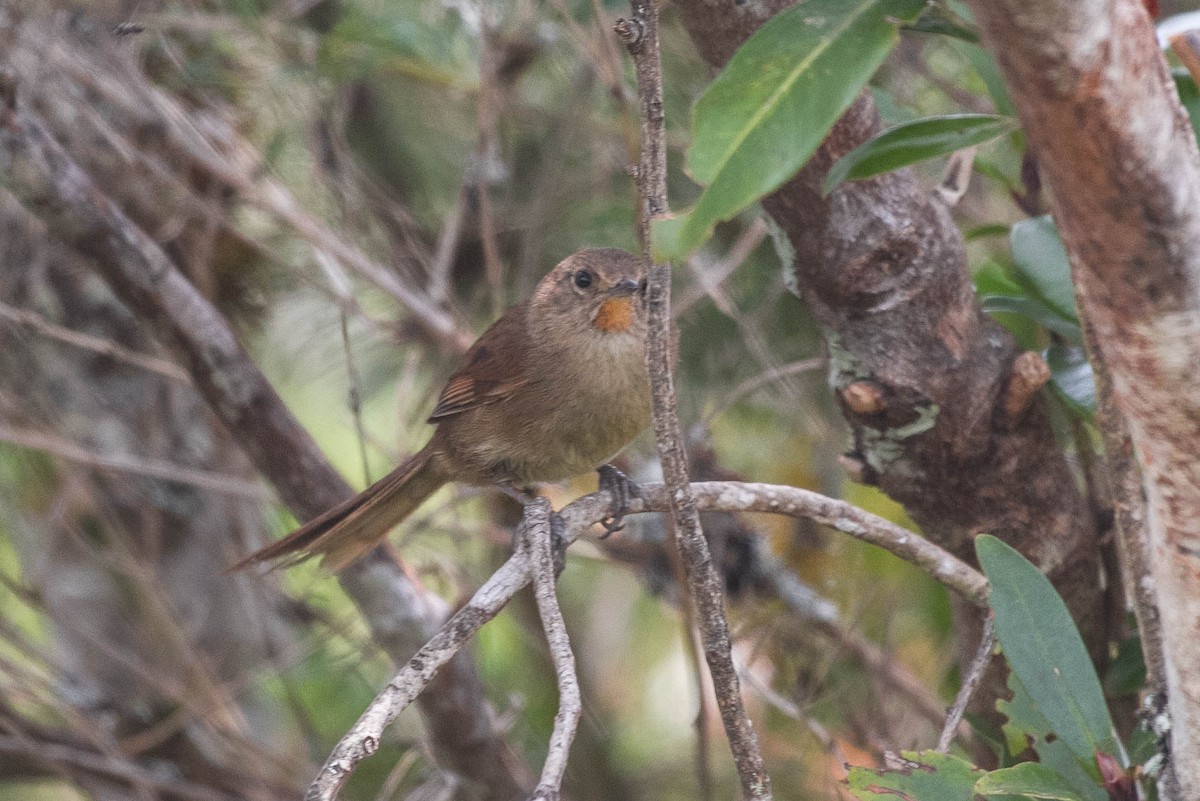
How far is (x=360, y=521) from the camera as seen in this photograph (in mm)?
2943

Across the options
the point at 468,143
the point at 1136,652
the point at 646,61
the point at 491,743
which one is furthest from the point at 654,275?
the point at 468,143

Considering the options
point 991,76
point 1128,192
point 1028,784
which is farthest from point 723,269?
point 1128,192

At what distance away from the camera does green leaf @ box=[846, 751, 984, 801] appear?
1.71 metres

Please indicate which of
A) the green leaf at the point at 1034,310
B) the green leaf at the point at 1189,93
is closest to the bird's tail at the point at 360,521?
the green leaf at the point at 1034,310

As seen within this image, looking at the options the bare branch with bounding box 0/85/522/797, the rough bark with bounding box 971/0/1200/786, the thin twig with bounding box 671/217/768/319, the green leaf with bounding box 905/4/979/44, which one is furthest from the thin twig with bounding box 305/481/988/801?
the thin twig with bounding box 671/217/768/319

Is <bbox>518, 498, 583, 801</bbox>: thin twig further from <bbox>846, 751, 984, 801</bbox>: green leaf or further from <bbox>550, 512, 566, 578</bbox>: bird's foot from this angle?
<bbox>846, 751, 984, 801</bbox>: green leaf

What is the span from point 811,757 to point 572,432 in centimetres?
143

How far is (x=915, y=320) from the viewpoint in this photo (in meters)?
2.21

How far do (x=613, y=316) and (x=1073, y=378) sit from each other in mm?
1131

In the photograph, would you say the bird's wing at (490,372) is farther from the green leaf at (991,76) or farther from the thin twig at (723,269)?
the green leaf at (991,76)

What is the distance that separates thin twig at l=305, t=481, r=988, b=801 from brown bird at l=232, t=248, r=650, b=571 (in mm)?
634

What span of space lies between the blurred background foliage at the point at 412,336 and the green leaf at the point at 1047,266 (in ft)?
3.24

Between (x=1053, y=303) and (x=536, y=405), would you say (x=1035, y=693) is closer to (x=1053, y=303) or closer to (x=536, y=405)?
(x=1053, y=303)

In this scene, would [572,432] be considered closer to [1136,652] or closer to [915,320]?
[915,320]
